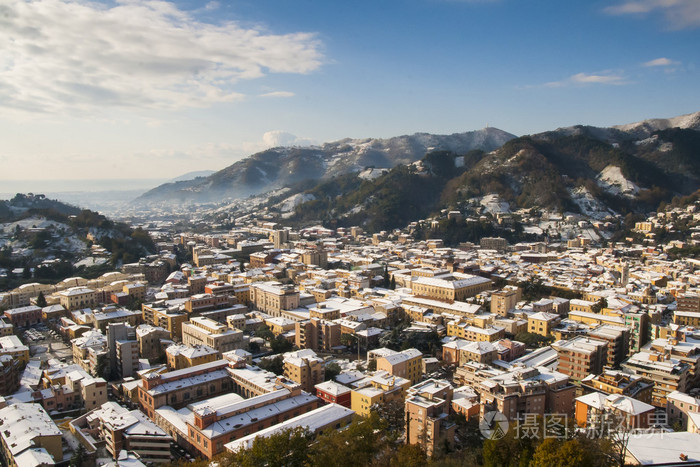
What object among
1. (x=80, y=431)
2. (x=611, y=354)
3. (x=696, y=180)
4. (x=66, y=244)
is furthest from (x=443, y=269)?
(x=696, y=180)

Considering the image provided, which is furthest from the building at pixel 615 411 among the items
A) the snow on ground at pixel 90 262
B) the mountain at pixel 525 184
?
the mountain at pixel 525 184

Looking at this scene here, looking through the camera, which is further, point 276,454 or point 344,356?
point 344,356

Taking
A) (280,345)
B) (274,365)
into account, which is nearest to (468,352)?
(274,365)

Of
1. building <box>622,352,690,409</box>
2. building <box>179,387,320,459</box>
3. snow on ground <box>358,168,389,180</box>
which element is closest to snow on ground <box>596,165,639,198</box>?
snow on ground <box>358,168,389,180</box>

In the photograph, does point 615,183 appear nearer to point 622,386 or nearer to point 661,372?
point 661,372

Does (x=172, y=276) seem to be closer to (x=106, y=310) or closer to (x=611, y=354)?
(x=106, y=310)

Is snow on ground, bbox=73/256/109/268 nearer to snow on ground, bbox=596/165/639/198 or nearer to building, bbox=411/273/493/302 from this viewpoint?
building, bbox=411/273/493/302
